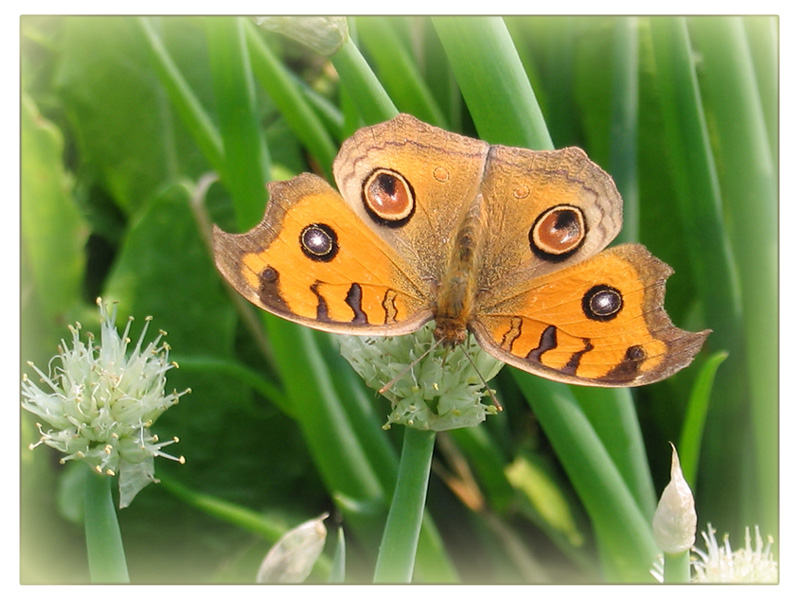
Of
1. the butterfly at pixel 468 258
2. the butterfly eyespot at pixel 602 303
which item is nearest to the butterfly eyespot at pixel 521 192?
the butterfly at pixel 468 258

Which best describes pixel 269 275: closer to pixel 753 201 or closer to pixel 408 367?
pixel 408 367

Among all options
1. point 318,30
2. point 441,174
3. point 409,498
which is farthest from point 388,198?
point 409,498

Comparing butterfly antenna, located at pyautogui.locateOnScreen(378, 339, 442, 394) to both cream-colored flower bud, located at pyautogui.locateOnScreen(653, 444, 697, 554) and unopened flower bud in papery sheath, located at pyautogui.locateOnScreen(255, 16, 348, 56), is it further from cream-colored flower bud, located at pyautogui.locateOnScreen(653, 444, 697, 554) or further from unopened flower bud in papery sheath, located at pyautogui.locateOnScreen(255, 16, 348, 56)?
unopened flower bud in papery sheath, located at pyautogui.locateOnScreen(255, 16, 348, 56)

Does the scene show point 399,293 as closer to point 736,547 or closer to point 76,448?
point 76,448

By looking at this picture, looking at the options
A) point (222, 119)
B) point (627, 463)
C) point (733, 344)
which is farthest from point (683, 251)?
point (222, 119)

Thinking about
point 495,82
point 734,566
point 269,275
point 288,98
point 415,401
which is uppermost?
point 288,98

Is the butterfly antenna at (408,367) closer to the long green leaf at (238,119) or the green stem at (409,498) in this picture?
the green stem at (409,498)

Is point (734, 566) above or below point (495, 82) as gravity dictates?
below
